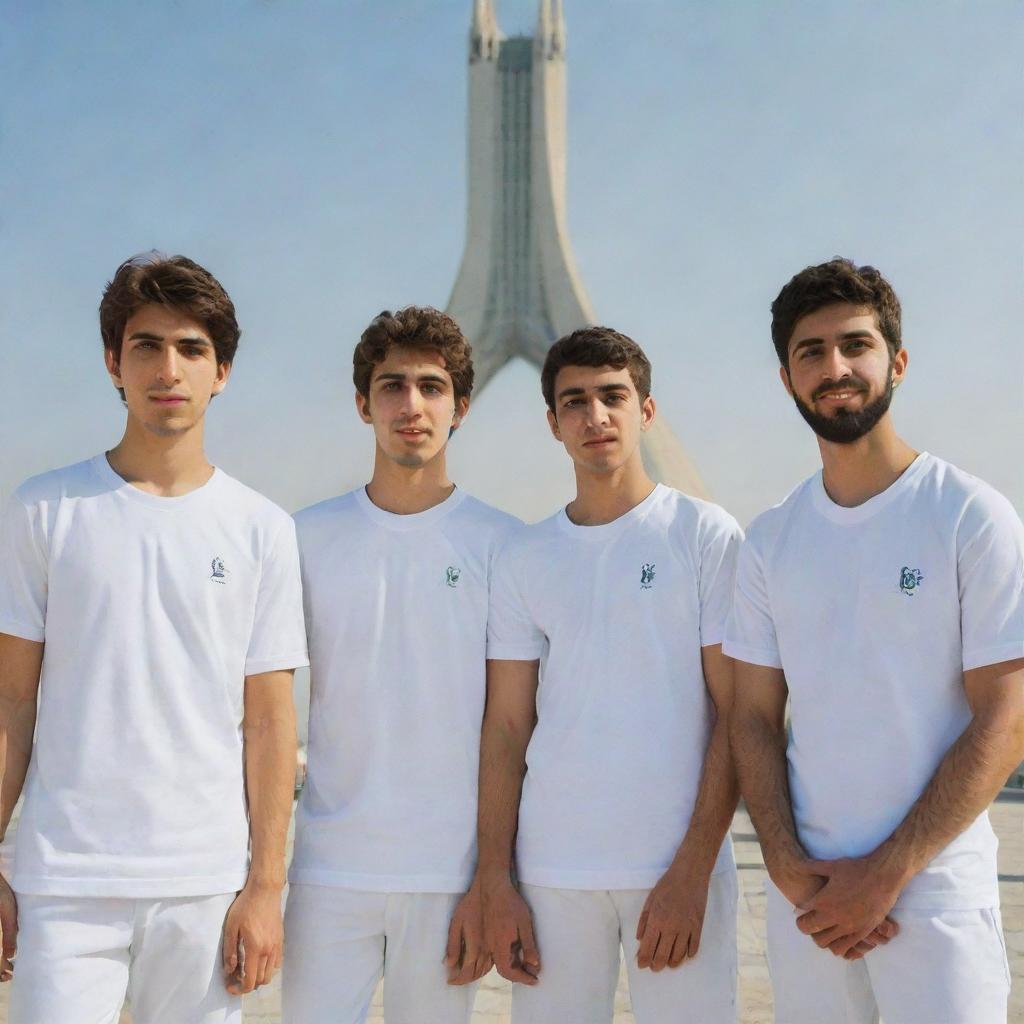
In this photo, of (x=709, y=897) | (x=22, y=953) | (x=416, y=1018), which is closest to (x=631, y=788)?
(x=709, y=897)

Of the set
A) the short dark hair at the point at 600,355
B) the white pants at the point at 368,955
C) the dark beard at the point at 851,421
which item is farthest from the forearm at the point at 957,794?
the short dark hair at the point at 600,355

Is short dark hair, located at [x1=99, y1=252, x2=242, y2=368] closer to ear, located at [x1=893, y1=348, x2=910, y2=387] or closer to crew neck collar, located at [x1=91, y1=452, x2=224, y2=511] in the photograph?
crew neck collar, located at [x1=91, y1=452, x2=224, y2=511]

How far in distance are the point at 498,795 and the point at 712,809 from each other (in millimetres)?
305

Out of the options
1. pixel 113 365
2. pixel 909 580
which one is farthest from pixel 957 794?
pixel 113 365

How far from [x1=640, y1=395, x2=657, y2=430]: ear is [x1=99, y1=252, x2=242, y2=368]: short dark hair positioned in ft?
2.16

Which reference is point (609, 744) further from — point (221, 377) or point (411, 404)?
point (221, 377)

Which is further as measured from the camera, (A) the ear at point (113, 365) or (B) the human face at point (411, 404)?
(B) the human face at point (411, 404)

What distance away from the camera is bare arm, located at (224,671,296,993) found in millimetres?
1498

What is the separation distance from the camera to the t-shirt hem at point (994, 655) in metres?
1.41

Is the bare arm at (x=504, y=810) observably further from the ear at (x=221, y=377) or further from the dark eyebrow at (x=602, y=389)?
the ear at (x=221, y=377)

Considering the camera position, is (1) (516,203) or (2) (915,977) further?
(1) (516,203)

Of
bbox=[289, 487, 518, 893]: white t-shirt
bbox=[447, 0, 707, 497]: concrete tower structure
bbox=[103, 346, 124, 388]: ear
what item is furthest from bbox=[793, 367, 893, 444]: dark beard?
bbox=[447, 0, 707, 497]: concrete tower structure

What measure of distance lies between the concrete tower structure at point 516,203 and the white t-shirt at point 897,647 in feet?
39.9

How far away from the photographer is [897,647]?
1.48 m
